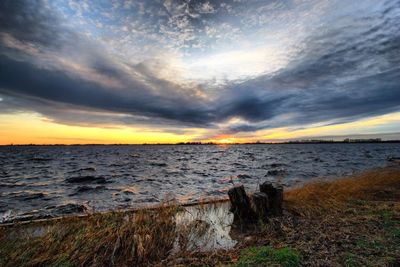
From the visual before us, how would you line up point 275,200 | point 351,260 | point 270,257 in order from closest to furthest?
point 351,260 → point 270,257 → point 275,200

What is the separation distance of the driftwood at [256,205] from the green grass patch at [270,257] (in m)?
2.18

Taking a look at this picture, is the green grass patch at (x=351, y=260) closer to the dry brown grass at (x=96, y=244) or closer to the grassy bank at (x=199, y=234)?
the grassy bank at (x=199, y=234)

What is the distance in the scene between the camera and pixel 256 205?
6883 millimetres

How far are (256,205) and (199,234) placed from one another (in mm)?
1947

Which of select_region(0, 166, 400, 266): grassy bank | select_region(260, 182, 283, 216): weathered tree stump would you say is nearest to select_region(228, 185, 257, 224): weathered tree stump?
select_region(0, 166, 400, 266): grassy bank

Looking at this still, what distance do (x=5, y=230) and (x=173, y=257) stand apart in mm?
4892

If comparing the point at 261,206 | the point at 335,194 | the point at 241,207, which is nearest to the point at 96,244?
the point at 241,207

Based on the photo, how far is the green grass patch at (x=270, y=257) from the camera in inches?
162

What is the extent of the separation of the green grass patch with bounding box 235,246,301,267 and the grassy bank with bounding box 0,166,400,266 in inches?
0.7

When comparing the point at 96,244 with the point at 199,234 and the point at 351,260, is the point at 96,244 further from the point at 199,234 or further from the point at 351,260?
the point at 351,260

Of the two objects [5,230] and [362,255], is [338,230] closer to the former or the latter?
[362,255]

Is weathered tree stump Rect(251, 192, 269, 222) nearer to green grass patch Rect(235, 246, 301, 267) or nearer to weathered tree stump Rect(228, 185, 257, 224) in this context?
weathered tree stump Rect(228, 185, 257, 224)

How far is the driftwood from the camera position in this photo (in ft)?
22.5

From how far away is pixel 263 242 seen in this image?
5.38 meters
